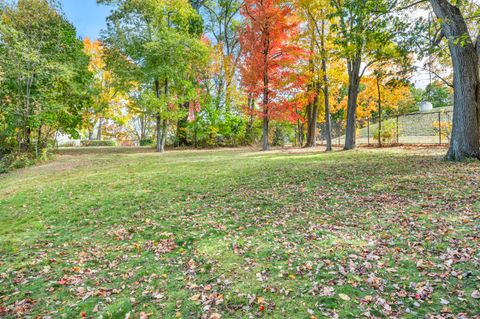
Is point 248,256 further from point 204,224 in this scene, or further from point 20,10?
point 20,10

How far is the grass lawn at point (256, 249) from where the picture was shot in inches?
103

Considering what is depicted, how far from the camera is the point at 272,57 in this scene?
14.8 metres

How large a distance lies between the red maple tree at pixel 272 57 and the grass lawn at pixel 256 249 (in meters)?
8.66

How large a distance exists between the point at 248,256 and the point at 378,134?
540 inches

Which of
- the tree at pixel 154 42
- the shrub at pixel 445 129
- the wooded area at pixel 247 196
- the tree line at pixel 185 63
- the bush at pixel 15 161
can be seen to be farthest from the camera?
the tree at pixel 154 42

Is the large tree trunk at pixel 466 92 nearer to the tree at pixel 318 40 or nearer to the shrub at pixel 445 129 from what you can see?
the tree at pixel 318 40

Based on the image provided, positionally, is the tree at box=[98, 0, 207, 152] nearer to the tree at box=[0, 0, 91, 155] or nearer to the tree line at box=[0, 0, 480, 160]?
the tree line at box=[0, 0, 480, 160]

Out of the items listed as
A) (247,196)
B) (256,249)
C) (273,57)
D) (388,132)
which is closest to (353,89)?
(388,132)

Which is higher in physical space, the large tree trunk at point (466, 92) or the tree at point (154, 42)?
the tree at point (154, 42)

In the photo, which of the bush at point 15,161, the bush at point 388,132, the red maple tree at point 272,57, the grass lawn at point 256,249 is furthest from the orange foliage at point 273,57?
the bush at point 15,161

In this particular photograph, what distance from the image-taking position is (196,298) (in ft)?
9.19

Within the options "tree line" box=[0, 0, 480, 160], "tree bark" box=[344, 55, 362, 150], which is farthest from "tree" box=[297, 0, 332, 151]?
"tree bark" box=[344, 55, 362, 150]

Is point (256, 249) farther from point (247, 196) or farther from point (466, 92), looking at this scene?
point (466, 92)

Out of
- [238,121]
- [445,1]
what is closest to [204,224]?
[445,1]
